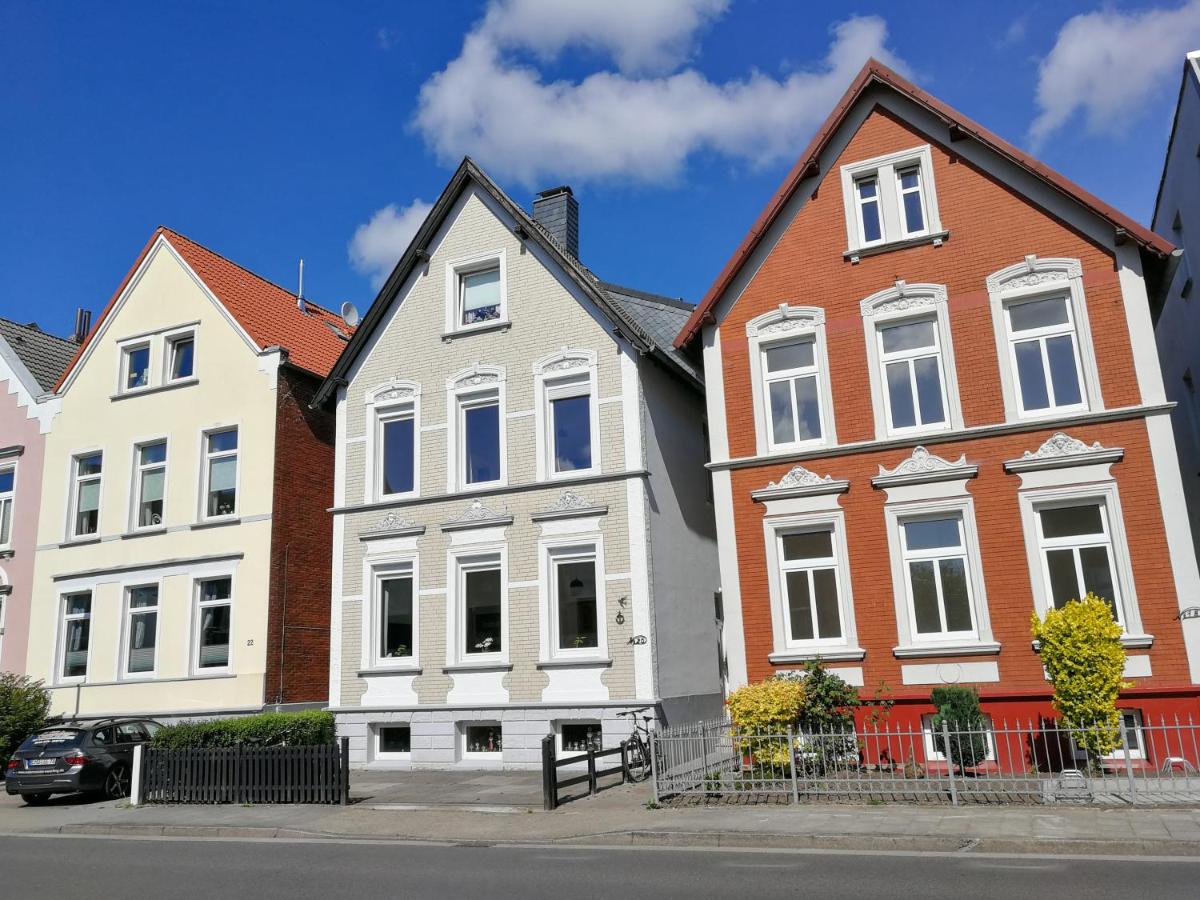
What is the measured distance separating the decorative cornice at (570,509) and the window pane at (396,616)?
3541 millimetres

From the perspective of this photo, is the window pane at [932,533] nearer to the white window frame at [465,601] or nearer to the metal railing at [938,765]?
the metal railing at [938,765]

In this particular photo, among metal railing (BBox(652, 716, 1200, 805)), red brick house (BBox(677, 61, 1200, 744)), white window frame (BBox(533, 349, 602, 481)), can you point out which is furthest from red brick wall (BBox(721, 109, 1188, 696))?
white window frame (BBox(533, 349, 602, 481))

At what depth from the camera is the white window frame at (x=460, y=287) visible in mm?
21328

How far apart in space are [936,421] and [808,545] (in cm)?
312

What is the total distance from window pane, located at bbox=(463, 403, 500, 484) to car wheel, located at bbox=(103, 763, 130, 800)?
8.49 meters

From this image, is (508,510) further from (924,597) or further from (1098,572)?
(1098,572)

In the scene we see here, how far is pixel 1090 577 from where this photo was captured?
15617 millimetres

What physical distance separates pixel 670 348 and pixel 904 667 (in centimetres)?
891

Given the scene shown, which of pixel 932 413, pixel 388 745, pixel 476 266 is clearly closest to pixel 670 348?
pixel 476 266

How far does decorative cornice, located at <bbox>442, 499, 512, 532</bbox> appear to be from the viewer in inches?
795

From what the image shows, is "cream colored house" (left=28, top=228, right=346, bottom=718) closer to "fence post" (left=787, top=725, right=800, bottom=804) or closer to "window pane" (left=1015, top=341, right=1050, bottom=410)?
"fence post" (left=787, top=725, right=800, bottom=804)

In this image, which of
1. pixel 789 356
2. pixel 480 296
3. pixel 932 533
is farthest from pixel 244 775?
pixel 932 533

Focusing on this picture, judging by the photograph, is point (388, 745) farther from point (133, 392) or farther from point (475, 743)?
point (133, 392)

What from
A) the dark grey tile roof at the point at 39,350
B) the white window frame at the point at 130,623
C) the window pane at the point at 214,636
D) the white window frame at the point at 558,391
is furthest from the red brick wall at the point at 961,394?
the dark grey tile roof at the point at 39,350
